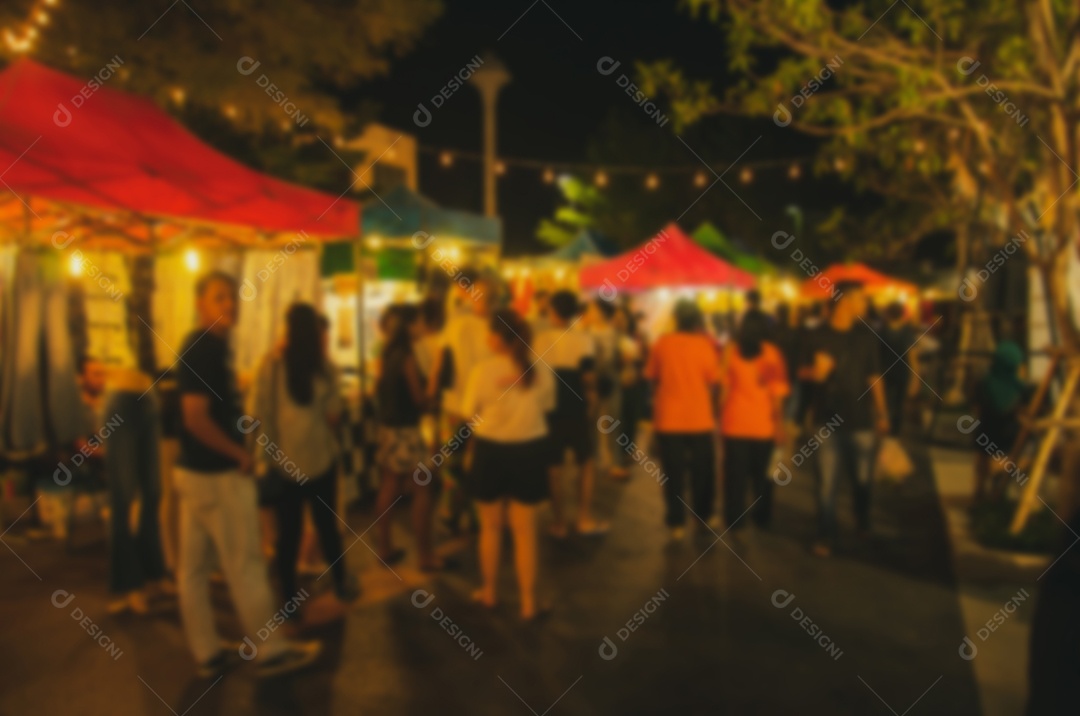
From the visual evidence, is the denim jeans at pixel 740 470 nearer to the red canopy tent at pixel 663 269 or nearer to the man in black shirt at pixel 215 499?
the man in black shirt at pixel 215 499

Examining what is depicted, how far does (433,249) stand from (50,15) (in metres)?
4.77

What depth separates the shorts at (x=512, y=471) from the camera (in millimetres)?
4758

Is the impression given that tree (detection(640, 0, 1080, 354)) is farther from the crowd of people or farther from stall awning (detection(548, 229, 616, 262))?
stall awning (detection(548, 229, 616, 262))

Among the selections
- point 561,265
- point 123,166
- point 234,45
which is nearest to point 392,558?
point 123,166

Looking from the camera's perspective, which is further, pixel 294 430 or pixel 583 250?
pixel 583 250

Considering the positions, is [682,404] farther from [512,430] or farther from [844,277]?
[844,277]

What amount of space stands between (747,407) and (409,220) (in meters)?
4.20

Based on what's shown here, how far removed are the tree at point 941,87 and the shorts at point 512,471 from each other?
4.05 m

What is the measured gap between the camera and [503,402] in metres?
4.73

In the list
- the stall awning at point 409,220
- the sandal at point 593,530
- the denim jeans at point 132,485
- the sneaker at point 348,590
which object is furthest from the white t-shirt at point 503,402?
the stall awning at point 409,220

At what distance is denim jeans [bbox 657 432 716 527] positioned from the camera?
646 centimetres

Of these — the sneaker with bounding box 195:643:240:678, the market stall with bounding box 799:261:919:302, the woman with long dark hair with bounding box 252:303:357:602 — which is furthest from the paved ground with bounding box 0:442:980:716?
A: the market stall with bounding box 799:261:919:302

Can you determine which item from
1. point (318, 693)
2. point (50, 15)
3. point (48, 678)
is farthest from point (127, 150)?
point (50, 15)

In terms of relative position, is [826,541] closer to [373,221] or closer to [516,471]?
[516,471]
